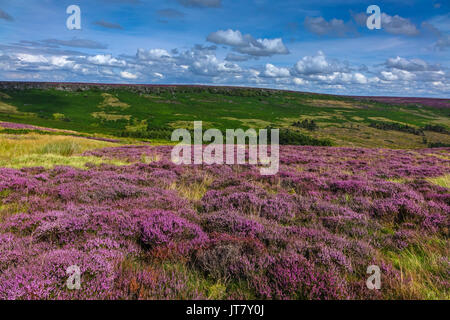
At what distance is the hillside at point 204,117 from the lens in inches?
3009

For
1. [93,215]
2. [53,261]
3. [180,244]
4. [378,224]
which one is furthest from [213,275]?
[378,224]

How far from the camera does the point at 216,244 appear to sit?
3967mm

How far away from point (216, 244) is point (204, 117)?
11808 cm

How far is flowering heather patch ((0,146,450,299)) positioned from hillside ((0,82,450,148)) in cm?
6072

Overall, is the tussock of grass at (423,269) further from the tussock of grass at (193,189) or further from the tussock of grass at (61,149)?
the tussock of grass at (61,149)

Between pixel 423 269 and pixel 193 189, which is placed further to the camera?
pixel 193 189

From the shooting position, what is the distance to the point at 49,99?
129 m

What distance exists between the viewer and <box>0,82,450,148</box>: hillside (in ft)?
251

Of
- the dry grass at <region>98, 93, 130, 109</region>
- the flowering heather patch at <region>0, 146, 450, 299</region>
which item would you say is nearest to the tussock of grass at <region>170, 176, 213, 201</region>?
the flowering heather patch at <region>0, 146, 450, 299</region>
